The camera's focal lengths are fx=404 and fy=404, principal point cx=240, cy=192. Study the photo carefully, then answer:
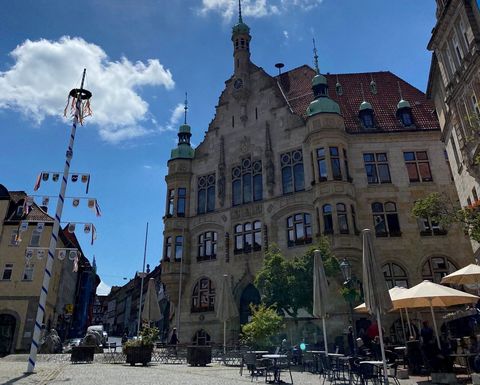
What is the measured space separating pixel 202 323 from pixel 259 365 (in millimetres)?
18173

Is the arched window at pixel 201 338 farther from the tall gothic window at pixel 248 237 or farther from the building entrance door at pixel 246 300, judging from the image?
the tall gothic window at pixel 248 237

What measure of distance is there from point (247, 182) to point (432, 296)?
21.4m

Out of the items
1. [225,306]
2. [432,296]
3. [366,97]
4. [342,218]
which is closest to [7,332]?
[225,306]

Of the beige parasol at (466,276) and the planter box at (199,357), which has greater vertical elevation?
the beige parasol at (466,276)

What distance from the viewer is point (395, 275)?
27.1 meters

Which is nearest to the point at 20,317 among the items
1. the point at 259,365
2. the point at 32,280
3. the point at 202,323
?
the point at 32,280

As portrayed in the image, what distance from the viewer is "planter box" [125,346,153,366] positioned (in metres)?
19.2

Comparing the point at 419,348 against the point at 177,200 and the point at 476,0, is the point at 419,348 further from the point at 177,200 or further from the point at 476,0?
the point at 177,200

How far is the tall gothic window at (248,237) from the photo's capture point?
31.5 meters

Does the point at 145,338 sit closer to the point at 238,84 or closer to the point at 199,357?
the point at 199,357

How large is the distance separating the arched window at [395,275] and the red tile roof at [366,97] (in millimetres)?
10390

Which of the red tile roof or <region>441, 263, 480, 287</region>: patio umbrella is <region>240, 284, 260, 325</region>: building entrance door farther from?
<region>441, 263, 480, 287</region>: patio umbrella

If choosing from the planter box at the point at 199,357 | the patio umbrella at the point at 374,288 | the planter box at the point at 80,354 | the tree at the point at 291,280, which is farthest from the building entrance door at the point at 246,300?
the patio umbrella at the point at 374,288

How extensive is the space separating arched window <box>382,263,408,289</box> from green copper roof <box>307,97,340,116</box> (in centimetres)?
1175
